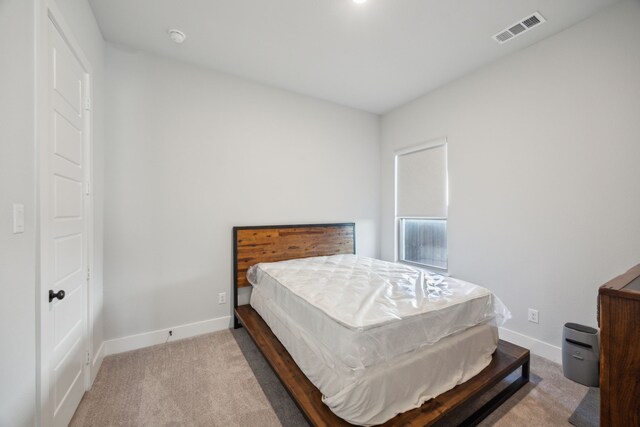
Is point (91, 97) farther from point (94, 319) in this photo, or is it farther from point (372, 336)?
point (372, 336)

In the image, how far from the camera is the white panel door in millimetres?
1338

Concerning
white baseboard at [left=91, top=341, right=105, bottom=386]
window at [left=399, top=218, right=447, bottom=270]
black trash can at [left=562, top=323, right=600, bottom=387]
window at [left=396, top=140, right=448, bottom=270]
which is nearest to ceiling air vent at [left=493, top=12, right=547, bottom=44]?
window at [left=396, top=140, right=448, bottom=270]

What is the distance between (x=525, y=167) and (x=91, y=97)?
3.76 meters

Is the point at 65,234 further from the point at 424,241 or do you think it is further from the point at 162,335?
the point at 424,241

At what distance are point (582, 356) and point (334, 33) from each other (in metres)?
3.21

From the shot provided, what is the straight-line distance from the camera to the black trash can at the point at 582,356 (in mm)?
1825

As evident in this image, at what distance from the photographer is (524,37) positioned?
229 cm

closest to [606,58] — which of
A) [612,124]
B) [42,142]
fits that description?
[612,124]

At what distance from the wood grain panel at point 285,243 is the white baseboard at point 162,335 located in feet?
1.55

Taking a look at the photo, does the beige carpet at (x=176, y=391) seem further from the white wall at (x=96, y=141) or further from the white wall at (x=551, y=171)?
the white wall at (x=551, y=171)

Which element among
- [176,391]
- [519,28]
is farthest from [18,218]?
[519,28]

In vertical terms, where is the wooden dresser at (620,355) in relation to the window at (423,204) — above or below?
below

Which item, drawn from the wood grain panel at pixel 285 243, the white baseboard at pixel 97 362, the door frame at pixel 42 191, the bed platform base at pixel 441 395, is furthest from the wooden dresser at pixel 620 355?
the white baseboard at pixel 97 362

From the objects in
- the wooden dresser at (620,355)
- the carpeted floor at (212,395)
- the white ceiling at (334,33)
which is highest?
the white ceiling at (334,33)
